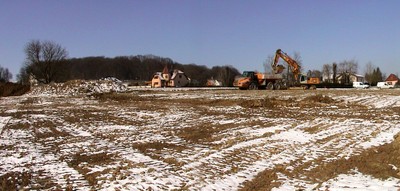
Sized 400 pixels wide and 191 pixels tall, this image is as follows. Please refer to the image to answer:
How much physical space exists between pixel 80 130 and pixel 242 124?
227 inches

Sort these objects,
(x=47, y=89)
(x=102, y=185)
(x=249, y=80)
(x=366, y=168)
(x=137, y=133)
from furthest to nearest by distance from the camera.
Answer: (x=47, y=89), (x=249, y=80), (x=137, y=133), (x=366, y=168), (x=102, y=185)

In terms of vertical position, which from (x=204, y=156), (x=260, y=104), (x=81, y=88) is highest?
(x=81, y=88)

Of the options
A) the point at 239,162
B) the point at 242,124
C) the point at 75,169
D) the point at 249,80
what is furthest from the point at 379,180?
the point at 249,80

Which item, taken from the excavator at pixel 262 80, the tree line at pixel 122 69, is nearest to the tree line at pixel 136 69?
the tree line at pixel 122 69

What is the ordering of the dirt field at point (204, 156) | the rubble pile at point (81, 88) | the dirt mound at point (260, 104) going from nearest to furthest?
1. the dirt field at point (204, 156)
2. the dirt mound at point (260, 104)
3. the rubble pile at point (81, 88)

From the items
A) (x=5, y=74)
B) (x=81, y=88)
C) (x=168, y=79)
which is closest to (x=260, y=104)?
(x=81, y=88)

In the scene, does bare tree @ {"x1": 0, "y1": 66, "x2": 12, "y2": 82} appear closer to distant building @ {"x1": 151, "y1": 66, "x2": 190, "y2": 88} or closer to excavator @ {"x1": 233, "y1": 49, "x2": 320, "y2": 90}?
distant building @ {"x1": 151, "y1": 66, "x2": 190, "y2": 88}

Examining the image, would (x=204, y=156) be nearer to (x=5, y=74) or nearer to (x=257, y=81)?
(x=257, y=81)

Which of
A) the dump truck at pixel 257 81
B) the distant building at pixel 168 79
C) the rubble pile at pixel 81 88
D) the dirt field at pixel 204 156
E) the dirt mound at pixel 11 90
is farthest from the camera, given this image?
the distant building at pixel 168 79

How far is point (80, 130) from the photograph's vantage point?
12.0 meters

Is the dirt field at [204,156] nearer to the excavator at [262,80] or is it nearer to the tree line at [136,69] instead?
the excavator at [262,80]

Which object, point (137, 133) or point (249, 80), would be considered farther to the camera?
point (249, 80)

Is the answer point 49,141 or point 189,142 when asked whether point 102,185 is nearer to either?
point 189,142

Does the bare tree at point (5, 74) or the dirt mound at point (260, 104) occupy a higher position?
the bare tree at point (5, 74)
